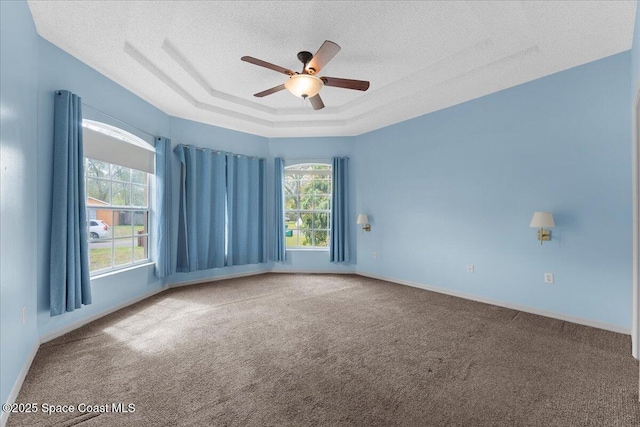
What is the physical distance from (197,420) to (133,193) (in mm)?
3435

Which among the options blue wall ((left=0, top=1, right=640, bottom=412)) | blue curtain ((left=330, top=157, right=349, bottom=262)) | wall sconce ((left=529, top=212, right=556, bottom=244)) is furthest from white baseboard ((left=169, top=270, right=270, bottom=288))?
wall sconce ((left=529, top=212, right=556, bottom=244))

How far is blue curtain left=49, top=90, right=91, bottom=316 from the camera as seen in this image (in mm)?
2791

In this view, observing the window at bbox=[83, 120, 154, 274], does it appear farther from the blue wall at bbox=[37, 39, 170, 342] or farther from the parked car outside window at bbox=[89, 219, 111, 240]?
the blue wall at bbox=[37, 39, 170, 342]

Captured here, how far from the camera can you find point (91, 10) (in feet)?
7.88

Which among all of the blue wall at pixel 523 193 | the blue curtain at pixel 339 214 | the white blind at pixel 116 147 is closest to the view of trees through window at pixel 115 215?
the white blind at pixel 116 147

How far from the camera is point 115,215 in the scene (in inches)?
151

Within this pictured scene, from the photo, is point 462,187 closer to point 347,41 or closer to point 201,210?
point 347,41

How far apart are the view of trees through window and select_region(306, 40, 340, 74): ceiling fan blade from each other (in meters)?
2.75

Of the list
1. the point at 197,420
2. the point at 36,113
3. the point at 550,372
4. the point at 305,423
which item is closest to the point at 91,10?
the point at 36,113

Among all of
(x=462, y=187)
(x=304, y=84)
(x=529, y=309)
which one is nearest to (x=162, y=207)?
(x=304, y=84)

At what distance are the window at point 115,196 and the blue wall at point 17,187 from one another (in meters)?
0.85

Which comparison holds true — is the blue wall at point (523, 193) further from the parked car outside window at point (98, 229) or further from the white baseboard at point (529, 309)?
the parked car outside window at point (98, 229)

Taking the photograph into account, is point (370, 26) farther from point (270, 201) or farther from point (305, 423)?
point (270, 201)

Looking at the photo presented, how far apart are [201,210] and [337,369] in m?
3.70
